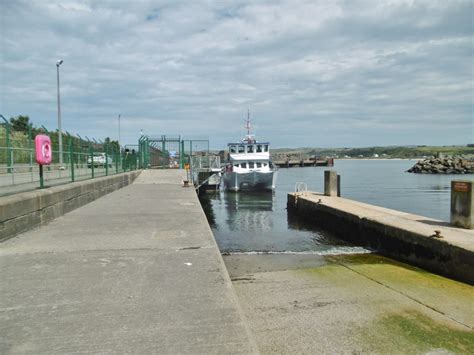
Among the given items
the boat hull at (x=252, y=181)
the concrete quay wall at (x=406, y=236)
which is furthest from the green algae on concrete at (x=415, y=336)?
the boat hull at (x=252, y=181)

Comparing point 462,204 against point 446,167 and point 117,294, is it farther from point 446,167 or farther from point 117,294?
point 446,167

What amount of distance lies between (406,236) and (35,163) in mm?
9143

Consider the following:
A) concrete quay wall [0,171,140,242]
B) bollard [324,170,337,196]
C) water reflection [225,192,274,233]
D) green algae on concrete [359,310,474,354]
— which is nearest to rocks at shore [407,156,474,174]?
water reflection [225,192,274,233]

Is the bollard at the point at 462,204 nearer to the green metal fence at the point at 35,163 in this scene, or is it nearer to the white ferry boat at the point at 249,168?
the green metal fence at the point at 35,163

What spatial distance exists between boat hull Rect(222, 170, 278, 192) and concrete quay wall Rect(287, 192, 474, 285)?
20.0 m

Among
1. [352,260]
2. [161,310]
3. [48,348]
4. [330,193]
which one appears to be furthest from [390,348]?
[330,193]

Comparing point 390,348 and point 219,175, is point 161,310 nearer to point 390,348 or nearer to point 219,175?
point 390,348

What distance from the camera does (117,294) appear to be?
14.2 feet

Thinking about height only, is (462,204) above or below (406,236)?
above

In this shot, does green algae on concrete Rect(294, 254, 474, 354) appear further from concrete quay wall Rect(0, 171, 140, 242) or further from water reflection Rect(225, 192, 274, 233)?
water reflection Rect(225, 192, 274, 233)

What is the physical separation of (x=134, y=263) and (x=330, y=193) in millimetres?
16047

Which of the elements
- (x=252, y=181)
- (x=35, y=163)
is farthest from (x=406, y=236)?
(x=252, y=181)

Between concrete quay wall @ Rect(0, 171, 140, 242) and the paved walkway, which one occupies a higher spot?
concrete quay wall @ Rect(0, 171, 140, 242)

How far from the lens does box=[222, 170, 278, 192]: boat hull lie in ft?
123
